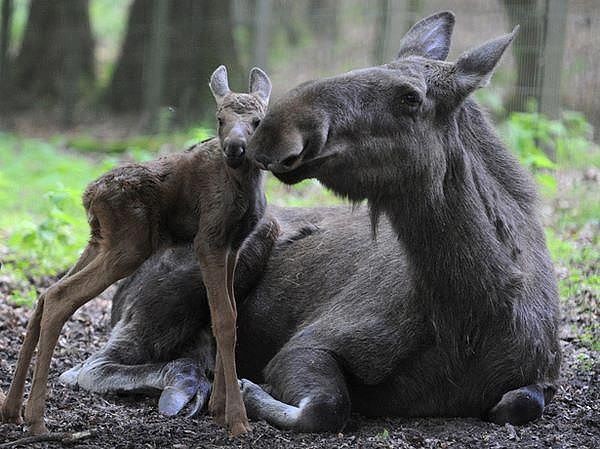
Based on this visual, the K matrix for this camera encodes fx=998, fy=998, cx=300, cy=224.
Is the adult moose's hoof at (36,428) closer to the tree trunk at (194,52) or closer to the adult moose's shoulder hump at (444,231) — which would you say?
the adult moose's shoulder hump at (444,231)

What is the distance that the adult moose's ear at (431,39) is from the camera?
18.0 ft

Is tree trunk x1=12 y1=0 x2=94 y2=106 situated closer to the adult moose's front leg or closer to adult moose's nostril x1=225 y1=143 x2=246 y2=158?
the adult moose's front leg

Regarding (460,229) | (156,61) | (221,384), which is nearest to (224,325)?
(221,384)

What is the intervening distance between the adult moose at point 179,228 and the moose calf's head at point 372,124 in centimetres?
25

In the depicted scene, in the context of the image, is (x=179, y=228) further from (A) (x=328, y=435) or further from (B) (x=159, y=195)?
(A) (x=328, y=435)

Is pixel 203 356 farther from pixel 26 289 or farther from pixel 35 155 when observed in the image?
pixel 35 155

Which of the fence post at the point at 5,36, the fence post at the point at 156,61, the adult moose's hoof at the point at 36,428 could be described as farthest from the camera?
the fence post at the point at 5,36

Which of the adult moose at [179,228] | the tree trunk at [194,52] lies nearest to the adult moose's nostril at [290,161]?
the adult moose at [179,228]

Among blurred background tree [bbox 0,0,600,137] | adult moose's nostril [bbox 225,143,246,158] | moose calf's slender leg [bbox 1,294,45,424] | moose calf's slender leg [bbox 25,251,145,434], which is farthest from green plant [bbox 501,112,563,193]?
moose calf's slender leg [bbox 1,294,45,424]

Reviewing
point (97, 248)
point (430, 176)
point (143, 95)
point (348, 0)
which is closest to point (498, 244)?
point (430, 176)

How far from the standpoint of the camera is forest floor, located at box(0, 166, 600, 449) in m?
4.52

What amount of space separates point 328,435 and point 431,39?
2.27 meters

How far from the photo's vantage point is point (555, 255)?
832 cm

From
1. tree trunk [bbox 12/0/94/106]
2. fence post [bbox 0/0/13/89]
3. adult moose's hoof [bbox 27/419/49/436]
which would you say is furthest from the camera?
tree trunk [bbox 12/0/94/106]
